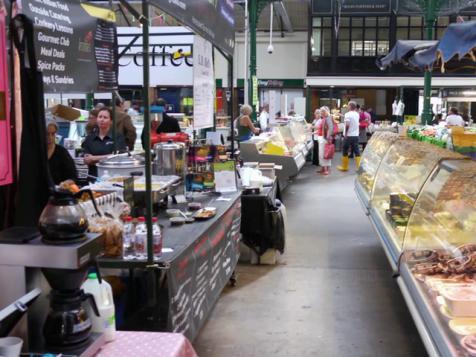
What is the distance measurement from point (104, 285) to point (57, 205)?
470 millimetres

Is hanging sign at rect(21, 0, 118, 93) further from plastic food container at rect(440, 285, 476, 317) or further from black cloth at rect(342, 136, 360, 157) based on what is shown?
black cloth at rect(342, 136, 360, 157)

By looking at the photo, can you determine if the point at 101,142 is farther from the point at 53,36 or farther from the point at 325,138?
the point at 325,138

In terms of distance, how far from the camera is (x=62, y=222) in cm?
174

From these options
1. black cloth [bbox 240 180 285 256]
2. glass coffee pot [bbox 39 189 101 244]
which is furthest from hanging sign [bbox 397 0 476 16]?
glass coffee pot [bbox 39 189 101 244]

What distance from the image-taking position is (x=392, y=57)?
8492 millimetres

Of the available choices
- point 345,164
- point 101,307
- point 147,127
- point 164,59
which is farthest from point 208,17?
point 345,164

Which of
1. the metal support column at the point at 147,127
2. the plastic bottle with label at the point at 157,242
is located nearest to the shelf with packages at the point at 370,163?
the plastic bottle with label at the point at 157,242

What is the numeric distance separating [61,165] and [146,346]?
10.1 ft

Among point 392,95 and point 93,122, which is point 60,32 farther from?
point 392,95

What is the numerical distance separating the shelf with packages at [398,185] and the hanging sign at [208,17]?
2.09 m

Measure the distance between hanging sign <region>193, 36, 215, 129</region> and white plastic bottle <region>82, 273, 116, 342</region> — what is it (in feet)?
8.82

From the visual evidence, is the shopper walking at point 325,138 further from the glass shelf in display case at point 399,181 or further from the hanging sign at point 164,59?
the glass shelf in display case at point 399,181

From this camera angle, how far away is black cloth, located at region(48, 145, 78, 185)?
4.77 metres

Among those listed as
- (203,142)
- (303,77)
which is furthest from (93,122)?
(303,77)
